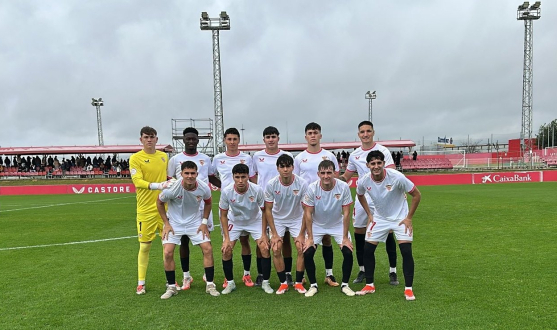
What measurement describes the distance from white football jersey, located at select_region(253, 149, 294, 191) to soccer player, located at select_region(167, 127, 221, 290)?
71 centimetres

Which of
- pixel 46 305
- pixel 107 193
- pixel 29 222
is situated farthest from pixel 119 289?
pixel 107 193

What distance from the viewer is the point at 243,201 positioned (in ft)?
16.0

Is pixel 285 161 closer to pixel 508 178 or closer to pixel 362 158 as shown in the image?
pixel 362 158

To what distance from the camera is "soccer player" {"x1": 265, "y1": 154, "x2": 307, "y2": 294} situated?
4707 millimetres

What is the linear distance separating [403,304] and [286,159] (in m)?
2.20

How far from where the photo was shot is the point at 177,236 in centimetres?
480

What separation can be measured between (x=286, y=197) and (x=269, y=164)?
705 mm

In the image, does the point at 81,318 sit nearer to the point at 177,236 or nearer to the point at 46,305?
the point at 46,305

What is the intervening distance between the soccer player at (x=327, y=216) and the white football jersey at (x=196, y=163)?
1675 mm

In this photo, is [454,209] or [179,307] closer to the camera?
[179,307]

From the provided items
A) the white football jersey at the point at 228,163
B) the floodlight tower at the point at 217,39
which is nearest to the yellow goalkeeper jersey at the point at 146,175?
the white football jersey at the point at 228,163

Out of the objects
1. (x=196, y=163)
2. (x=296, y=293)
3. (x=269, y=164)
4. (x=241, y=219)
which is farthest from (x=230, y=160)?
(x=296, y=293)

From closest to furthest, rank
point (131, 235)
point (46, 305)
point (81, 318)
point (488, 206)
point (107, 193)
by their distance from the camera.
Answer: point (81, 318), point (46, 305), point (131, 235), point (488, 206), point (107, 193)

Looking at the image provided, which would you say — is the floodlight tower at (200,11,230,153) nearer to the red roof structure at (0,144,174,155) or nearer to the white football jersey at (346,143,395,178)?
the red roof structure at (0,144,174,155)
